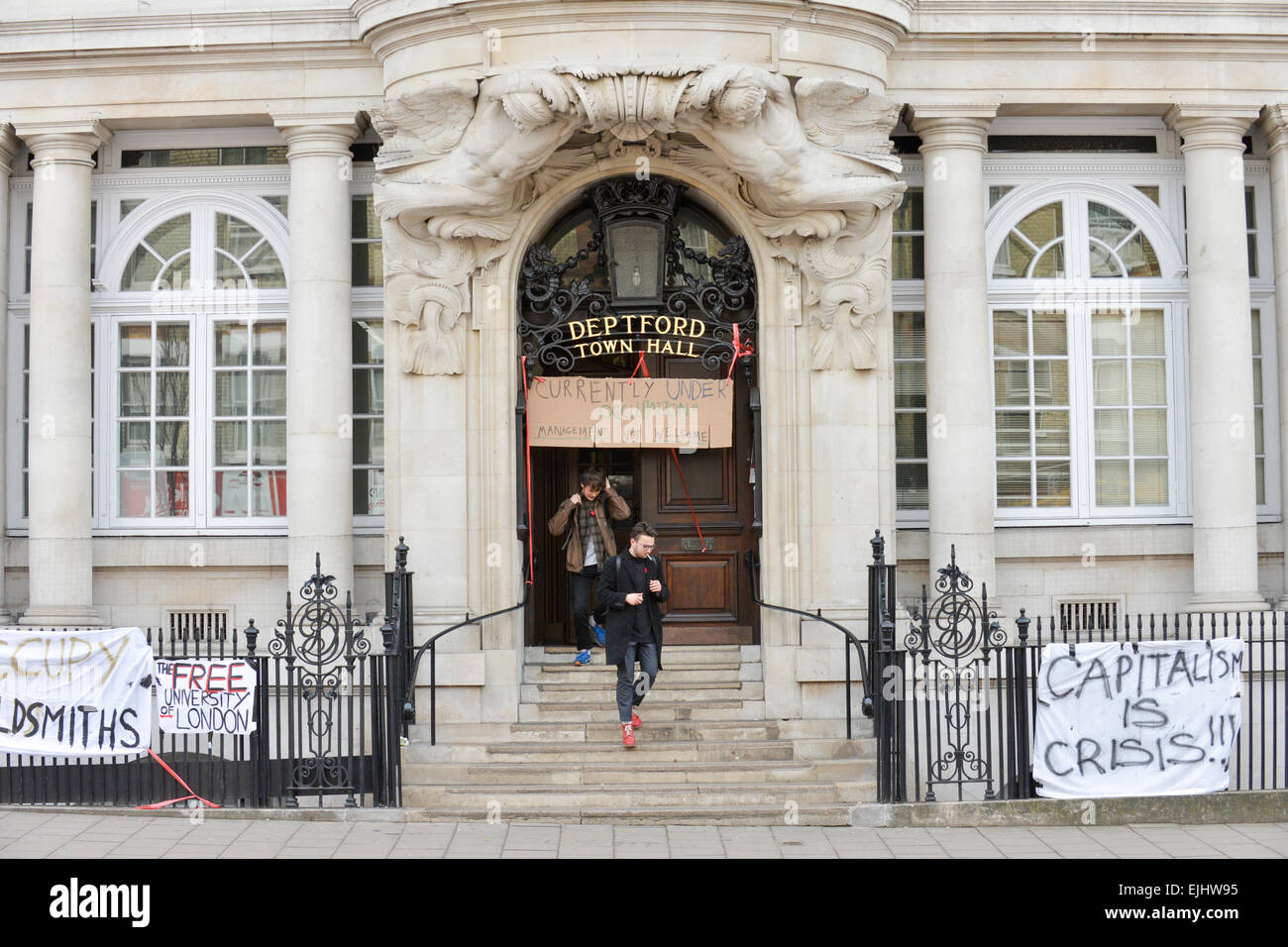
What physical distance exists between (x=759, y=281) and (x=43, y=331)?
7.21 meters

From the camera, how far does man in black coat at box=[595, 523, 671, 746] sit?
12.3m

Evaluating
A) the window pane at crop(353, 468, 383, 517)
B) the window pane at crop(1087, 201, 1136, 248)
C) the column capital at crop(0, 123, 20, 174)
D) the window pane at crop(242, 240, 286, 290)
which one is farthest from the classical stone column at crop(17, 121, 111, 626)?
the window pane at crop(1087, 201, 1136, 248)

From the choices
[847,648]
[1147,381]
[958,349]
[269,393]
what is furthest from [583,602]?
[1147,381]

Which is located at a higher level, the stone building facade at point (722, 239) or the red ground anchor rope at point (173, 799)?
the stone building facade at point (722, 239)

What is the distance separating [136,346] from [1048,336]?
9611 millimetres

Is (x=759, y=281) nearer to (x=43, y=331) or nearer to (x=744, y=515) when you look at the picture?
(x=744, y=515)

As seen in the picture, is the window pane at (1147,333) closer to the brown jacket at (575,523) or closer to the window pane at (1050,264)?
the window pane at (1050,264)

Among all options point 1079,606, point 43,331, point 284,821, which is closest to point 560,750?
point 284,821

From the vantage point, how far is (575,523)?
14359 mm

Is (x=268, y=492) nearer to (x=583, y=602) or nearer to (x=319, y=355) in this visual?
(x=319, y=355)

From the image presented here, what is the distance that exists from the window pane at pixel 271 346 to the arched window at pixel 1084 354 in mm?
7416

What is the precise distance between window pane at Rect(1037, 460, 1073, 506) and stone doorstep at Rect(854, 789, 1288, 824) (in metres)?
4.73

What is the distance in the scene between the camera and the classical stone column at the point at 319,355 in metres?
14.6

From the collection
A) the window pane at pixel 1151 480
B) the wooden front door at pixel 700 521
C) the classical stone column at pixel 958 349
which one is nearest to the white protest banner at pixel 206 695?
the wooden front door at pixel 700 521
